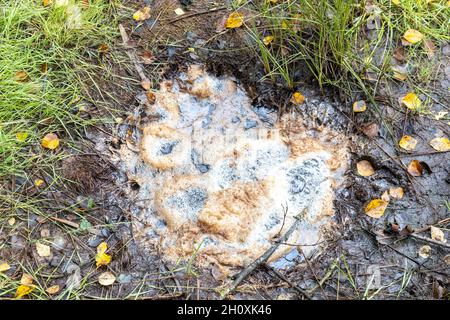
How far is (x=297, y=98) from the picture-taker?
285cm

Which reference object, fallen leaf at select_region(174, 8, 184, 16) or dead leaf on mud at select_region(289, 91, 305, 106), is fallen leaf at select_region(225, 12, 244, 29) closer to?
fallen leaf at select_region(174, 8, 184, 16)

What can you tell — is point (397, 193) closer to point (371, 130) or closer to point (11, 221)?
point (371, 130)

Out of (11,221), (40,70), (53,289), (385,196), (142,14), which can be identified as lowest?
(53,289)

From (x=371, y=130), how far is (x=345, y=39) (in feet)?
1.86

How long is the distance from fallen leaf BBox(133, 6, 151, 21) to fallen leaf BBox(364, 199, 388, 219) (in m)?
1.85

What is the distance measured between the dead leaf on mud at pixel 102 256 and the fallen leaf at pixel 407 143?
5.54 ft

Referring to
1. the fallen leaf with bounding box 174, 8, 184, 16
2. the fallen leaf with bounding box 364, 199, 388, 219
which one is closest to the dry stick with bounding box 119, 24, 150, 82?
the fallen leaf with bounding box 174, 8, 184, 16

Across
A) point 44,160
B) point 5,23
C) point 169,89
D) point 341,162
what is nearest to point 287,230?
point 341,162

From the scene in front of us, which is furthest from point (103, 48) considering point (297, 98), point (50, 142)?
point (297, 98)

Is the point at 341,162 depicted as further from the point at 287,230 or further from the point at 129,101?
the point at 129,101

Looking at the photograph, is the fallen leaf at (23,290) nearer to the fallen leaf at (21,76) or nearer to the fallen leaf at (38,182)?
the fallen leaf at (38,182)

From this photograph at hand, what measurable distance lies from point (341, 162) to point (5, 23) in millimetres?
2174

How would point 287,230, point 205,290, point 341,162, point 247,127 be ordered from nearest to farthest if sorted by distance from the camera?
1. point 205,290
2. point 287,230
3. point 341,162
4. point 247,127

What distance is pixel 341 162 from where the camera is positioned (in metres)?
2.67
